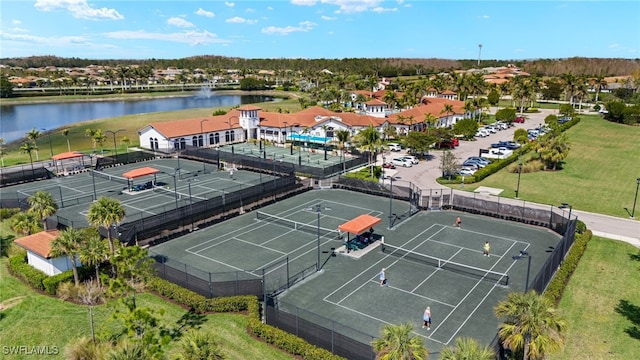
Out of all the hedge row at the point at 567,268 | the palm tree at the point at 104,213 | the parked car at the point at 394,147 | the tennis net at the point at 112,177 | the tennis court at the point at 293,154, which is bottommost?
the hedge row at the point at 567,268

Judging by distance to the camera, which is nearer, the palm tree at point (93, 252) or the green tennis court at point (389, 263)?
the green tennis court at point (389, 263)

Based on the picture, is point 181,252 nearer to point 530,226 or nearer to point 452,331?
point 452,331

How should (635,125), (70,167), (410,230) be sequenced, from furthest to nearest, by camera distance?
(635,125)
(70,167)
(410,230)

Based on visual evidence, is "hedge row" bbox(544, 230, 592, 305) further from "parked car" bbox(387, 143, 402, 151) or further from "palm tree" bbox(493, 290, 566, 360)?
"parked car" bbox(387, 143, 402, 151)

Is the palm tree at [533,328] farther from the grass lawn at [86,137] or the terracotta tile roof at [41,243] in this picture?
the grass lawn at [86,137]

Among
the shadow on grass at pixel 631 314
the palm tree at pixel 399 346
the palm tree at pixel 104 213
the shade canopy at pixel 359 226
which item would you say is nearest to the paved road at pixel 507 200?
the shadow on grass at pixel 631 314

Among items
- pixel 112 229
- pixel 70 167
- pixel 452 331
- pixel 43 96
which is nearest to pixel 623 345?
pixel 452 331

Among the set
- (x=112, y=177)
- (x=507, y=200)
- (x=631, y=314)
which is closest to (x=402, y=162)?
(x=507, y=200)

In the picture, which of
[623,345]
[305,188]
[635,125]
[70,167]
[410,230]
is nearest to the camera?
[623,345]
